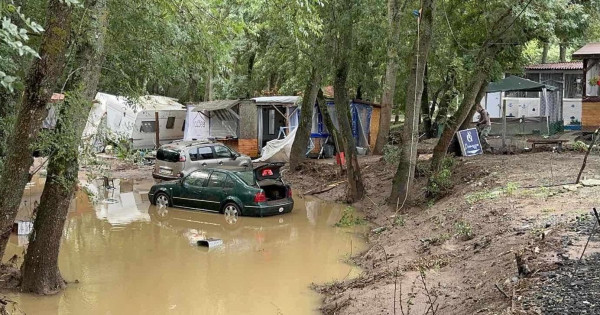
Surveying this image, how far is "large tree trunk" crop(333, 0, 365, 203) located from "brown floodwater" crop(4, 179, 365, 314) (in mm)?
853

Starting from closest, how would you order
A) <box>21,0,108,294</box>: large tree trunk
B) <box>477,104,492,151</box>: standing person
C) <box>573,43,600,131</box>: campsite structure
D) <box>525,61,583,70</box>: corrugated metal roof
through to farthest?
<box>21,0,108,294</box>: large tree trunk → <box>573,43,600,131</box>: campsite structure → <box>477,104,492,151</box>: standing person → <box>525,61,583,70</box>: corrugated metal roof

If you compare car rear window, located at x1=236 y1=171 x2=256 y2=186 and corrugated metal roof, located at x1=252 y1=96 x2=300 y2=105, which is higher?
corrugated metal roof, located at x1=252 y1=96 x2=300 y2=105

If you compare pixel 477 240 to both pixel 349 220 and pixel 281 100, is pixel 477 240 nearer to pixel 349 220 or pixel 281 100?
pixel 349 220

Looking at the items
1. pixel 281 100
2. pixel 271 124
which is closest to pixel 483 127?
pixel 281 100

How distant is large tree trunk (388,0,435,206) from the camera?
14.4m

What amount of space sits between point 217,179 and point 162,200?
234 centimetres

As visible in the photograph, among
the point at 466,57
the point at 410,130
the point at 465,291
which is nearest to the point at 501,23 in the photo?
the point at 466,57

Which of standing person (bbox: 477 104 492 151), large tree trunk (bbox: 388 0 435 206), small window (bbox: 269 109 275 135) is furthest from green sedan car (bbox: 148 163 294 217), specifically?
small window (bbox: 269 109 275 135)

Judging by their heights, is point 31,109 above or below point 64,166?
above

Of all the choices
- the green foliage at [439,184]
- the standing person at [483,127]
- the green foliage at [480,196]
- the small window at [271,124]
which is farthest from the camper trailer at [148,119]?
the green foliage at [480,196]

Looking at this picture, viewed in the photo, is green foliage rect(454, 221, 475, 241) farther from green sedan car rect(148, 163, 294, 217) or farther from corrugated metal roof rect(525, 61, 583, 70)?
corrugated metal roof rect(525, 61, 583, 70)

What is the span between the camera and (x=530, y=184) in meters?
12.5

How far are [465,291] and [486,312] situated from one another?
157 cm

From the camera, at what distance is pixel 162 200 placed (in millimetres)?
17703
